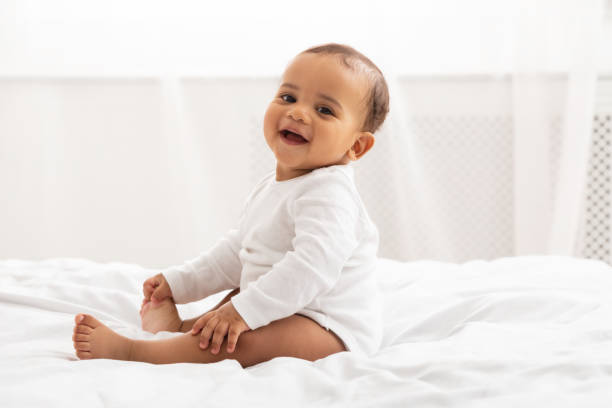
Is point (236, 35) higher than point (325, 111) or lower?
higher

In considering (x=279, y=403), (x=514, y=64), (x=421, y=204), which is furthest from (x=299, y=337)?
(x=514, y=64)

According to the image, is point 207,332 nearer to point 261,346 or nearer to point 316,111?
point 261,346

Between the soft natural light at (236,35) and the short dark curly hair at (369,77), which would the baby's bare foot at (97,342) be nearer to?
the short dark curly hair at (369,77)

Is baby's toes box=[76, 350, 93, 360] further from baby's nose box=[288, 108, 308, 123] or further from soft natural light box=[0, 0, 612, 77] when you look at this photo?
soft natural light box=[0, 0, 612, 77]

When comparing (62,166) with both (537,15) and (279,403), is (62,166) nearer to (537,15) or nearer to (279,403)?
(537,15)

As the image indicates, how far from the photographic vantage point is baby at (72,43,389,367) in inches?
33.0

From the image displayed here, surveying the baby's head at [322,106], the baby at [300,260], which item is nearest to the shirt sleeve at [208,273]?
the baby at [300,260]

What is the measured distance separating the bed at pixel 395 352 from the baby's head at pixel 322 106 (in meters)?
0.29

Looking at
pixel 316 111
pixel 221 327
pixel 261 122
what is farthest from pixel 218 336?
pixel 261 122

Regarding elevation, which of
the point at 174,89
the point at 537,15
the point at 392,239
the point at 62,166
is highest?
the point at 537,15

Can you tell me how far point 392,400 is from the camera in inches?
25.2

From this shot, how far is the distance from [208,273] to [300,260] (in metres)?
0.28

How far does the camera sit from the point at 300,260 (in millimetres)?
867

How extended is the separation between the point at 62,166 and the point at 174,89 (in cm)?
48
